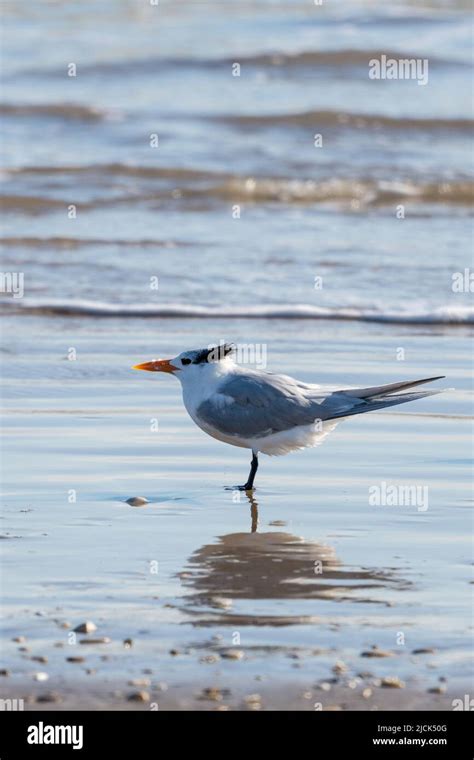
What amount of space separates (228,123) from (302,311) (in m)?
8.61

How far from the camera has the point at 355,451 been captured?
21.5 feet

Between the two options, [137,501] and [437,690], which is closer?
[437,690]

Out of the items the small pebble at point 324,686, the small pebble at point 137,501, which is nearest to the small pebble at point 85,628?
the small pebble at point 324,686

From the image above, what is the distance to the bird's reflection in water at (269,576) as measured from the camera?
4.54 metres

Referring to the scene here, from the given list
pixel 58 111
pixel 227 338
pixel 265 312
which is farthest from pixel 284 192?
pixel 227 338

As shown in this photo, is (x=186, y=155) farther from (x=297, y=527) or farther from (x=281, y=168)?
(x=297, y=527)

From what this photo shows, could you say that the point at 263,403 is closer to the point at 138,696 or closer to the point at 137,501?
the point at 137,501

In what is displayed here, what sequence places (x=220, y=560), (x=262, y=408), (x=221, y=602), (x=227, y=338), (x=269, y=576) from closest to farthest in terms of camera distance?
1. (x=221, y=602)
2. (x=269, y=576)
3. (x=220, y=560)
4. (x=262, y=408)
5. (x=227, y=338)

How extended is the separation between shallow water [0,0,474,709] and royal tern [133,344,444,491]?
9.0 inches

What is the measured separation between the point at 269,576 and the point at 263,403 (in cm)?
137

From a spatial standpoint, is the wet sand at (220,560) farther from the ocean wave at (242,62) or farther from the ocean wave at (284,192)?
the ocean wave at (242,62)

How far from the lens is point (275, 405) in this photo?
6.05 metres

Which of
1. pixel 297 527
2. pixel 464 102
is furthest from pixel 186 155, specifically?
pixel 297 527

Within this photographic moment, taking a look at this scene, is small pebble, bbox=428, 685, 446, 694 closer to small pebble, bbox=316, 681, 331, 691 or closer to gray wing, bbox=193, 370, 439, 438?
small pebble, bbox=316, 681, 331, 691
